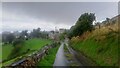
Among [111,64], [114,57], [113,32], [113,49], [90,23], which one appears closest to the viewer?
[111,64]

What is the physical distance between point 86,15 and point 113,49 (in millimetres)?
48166

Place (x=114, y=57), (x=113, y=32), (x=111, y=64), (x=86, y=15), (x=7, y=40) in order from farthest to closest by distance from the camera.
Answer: (x=7, y=40) < (x=86, y=15) < (x=113, y=32) < (x=114, y=57) < (x=111, y=64)

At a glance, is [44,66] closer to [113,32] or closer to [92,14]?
[113,32]

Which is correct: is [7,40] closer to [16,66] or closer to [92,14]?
[92,14]

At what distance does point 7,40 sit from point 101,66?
3195 inches

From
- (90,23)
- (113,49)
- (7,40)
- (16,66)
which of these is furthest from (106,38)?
(7,40)

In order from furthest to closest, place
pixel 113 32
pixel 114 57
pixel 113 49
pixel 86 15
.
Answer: pixel 86 15 → pixel 113 32 → pixel 113 49 → pixel 114 57

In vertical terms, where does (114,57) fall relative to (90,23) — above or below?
below

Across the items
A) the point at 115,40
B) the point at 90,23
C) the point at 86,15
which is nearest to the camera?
the point at 115,40

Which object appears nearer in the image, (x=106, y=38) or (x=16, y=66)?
(x=16, y=66)

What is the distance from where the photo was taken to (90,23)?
7056cm

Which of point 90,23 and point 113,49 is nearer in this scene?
point 113,49

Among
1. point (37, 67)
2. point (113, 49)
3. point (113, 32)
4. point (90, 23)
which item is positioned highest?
point (90, 23)

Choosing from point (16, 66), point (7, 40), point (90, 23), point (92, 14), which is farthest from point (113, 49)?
point (7, 40)
